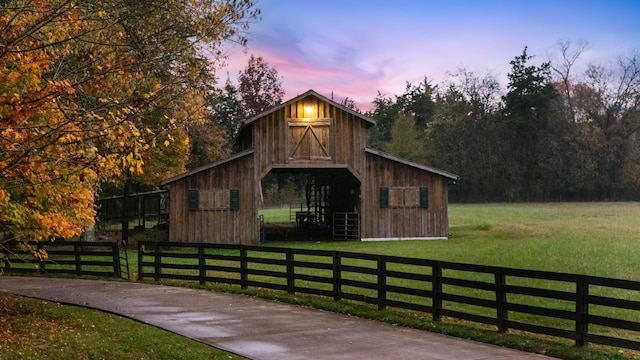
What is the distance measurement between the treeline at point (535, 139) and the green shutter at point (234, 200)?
5081 centimetres

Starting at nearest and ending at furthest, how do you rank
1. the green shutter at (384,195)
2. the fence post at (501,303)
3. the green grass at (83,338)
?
the green grass at (83,338) < the fence post at (501,303) < the green shutter at (384,195)

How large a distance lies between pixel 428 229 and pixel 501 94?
56.8m

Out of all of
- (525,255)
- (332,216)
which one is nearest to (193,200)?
(332,216)

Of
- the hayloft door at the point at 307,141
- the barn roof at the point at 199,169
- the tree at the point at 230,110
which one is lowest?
the barn roof at the point at 199,169

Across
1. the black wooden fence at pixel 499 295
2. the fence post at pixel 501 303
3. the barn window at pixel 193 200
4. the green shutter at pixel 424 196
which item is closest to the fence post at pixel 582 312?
the black wooden fence at pixel 499 295

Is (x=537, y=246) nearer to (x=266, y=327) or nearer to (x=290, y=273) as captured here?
(x=290, y=273)

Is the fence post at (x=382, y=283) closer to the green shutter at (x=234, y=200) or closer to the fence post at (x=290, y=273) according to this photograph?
the fence post at (x=290, y=273)

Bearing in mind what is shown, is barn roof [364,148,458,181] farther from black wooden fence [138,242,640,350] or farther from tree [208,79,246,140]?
tree [208,79,246,140]

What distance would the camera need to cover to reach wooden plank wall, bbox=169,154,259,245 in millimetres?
27859

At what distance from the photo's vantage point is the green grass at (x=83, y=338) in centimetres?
844

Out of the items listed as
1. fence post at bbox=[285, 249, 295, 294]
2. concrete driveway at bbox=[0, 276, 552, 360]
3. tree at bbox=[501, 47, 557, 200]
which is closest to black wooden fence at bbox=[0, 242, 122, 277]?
concrete driveway at bbox=[0, 276, 552, 360]

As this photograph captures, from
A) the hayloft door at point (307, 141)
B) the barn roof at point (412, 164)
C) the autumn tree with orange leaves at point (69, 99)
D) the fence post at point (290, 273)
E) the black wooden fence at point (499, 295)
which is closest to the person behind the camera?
the autumn tree with orange leaves at point (69, 99)

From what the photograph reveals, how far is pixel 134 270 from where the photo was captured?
19875 mm

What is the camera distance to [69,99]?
947cm
